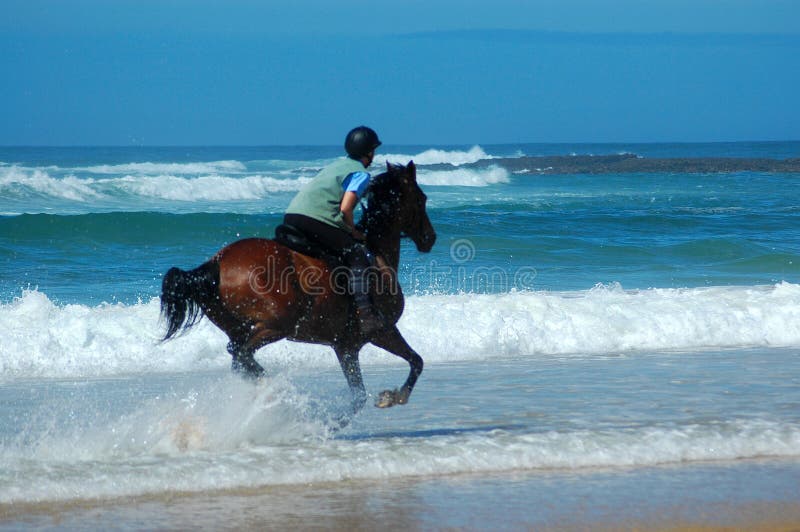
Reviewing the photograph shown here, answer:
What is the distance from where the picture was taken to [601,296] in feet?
46.1

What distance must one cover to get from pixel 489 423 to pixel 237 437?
1.87m

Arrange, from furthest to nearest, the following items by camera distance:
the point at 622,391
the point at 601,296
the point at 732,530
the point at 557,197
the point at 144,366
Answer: the point at 557,197 → the point at 601,296 → the point at 144,366 → the point at 622,391 → the point at 732,530

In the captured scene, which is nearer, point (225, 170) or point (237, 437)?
point (237, 437)

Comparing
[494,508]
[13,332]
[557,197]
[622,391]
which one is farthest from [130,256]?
[557,197]

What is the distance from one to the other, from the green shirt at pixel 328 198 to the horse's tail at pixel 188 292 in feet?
2.39

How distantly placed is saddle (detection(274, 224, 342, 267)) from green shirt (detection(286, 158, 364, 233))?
14 cm

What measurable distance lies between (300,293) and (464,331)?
16.8 ft

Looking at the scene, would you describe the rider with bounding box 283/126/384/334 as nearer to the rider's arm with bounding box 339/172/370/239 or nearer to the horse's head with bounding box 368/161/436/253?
the rider's arm with bounding box 339/172/370/239

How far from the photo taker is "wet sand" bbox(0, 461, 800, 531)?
17.3ft

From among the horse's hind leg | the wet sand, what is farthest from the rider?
the wet sand

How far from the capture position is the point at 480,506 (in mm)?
5594

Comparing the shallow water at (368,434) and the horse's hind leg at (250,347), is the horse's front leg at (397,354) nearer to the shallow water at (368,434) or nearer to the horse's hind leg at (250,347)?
the shallow water at (368,434)

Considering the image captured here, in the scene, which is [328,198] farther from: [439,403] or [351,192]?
[439,403]

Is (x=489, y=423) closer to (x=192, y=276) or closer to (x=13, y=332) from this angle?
(x=192, y=276)
